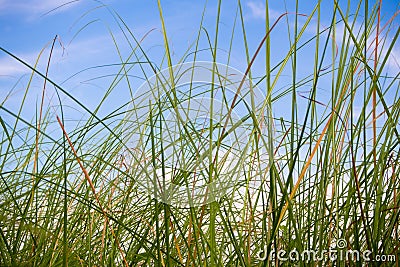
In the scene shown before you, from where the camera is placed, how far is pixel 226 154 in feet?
5.60

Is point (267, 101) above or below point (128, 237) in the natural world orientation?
above

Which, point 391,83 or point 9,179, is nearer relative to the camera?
point 391,83

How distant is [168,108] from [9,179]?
97cm

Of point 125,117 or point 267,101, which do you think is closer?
point 267,101

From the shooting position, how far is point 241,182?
1757 millimetres

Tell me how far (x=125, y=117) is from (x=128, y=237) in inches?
18.2

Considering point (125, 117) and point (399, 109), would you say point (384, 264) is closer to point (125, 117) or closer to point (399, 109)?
point (399, 109)

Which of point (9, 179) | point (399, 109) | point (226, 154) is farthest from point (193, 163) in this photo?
point (9, 179)

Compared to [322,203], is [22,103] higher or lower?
higher

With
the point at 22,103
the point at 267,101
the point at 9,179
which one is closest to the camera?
the point at 267,101

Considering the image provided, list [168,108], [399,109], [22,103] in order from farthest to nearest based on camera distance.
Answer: [22,103]
[168,108]
[399,109]

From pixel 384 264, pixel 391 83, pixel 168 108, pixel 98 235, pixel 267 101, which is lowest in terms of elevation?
pixel 384 264

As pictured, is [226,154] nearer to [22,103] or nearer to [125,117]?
[125,117]

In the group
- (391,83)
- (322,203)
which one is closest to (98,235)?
(322,203)
